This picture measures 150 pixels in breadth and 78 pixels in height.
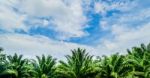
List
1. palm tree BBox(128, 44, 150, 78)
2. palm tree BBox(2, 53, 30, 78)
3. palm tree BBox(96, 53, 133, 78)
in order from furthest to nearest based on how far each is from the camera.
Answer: palm tree BBox(2, 53, 30, 78)
palm tree BBox(96, 53, 133, 78)
palm tree BBox(128, 44, 150, 78)

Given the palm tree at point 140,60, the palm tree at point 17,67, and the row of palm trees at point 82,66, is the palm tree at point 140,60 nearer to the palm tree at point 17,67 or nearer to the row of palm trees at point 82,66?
the row of palm trees at point 82,66

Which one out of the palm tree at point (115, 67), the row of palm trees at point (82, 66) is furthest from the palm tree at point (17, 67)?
the palm tree at point (115, 67)

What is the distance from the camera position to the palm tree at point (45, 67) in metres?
51.0

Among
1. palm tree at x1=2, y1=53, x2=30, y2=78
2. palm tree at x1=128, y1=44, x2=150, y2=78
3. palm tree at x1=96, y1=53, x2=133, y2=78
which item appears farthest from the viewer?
palm tree at x1=2, y1=53, x2=30, y2=78

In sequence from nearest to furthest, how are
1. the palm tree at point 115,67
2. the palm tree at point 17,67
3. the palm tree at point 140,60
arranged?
the palm tree at point 140,60 → the palm tree at point 115,67 → the palm tree at point 17,67

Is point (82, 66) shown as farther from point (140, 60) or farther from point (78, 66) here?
point (140, 60)

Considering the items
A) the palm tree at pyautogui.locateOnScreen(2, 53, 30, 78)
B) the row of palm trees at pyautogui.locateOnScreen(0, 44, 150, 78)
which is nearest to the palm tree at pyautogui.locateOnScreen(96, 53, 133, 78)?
the row of palm trees at pyautogui.locateOnScreen(0, 44, 150, 78)

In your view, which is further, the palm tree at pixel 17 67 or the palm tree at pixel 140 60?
the palm tree at pixel 17 67

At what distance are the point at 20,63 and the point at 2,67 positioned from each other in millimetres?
3660

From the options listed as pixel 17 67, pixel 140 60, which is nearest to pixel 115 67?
pixel 140 60

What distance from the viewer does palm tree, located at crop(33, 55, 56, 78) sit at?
167 ft

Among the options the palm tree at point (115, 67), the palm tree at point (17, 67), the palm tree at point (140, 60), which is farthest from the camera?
the palm tree at point (17, 67)

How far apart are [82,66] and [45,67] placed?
6.29 m

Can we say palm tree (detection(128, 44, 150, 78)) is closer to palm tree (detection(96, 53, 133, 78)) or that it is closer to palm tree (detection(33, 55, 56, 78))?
palm tree (detection(96, 53, 133, 78))
